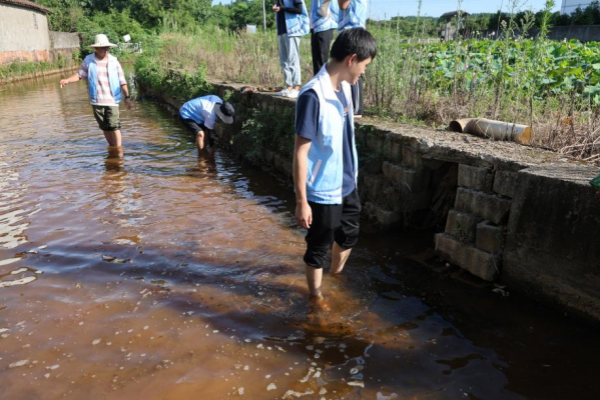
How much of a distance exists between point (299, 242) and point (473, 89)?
2.88 metres

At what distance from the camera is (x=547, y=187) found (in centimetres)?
312

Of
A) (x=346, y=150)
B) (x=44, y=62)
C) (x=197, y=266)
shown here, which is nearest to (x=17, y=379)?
(x=197, y=266)

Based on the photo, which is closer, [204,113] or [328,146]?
[328,146]

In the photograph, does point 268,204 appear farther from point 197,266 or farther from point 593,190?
point 593,190

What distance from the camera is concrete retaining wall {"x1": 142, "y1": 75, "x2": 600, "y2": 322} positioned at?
9.88 ft

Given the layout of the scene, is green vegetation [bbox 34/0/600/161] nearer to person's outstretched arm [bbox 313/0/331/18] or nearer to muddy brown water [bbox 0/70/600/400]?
person's outstretched arm [bbox 313/0/331/18]

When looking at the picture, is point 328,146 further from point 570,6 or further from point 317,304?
point 570,6

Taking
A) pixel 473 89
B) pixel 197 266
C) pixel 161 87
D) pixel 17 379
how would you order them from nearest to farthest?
pixel 17 379
pixel 197 266
pixel 473 89
pixel 161 87

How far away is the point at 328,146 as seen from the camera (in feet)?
9.05

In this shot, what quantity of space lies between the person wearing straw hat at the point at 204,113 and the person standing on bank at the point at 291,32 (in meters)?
1.04

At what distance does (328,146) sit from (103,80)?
5.81 meters

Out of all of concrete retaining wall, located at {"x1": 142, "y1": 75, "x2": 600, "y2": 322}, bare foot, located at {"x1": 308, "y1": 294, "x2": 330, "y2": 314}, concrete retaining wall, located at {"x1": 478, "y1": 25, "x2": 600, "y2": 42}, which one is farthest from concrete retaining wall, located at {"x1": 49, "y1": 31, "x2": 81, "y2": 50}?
bare foot, located at {"x1": 308, "y1": 294, "x2": 330, "y2": 314}

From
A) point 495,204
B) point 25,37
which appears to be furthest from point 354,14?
point 25,37

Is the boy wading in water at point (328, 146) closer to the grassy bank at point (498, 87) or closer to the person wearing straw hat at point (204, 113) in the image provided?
the grassy bank at point (498, 87)
